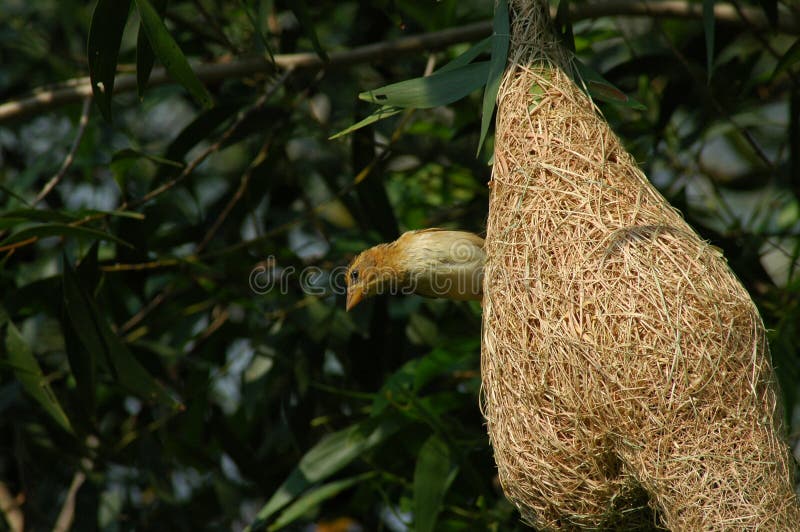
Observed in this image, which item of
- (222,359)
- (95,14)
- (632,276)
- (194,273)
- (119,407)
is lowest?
(119,407)

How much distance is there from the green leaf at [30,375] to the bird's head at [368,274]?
117cm

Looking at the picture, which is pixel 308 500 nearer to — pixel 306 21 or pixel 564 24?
pixel 306 21

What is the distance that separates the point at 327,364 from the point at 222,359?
21.4 inches

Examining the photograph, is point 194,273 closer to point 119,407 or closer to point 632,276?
point 119,407

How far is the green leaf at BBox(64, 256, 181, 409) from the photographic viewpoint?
352 cm

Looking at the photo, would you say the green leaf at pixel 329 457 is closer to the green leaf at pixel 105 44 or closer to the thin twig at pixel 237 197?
the thin twig at pixel 237 197

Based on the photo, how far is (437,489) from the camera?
3639mm

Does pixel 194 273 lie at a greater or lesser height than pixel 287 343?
greater

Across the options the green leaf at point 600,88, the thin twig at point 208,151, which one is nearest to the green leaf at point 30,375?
the thin twig at point 208,151

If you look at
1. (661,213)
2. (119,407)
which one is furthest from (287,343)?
(661,213)

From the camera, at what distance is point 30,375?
3635 millimetres

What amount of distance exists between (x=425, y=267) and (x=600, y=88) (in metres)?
1.03

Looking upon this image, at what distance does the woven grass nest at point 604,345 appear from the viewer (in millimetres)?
2398

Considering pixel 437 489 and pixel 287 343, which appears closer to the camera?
pixel 437 489
